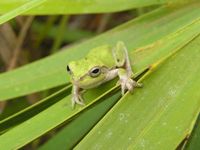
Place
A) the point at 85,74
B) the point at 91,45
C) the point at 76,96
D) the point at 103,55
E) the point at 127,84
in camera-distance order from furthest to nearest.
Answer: the point at 91,45 < the point at 103,55 < the point at 85,74 < the point at 76,96 < the point at 127,84

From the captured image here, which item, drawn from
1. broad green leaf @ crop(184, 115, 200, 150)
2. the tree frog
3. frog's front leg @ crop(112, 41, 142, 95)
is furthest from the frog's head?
broad green leaf @ crop(184, 115, 200, 150)

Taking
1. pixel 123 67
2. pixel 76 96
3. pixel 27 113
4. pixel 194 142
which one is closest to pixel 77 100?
pixel 76 96

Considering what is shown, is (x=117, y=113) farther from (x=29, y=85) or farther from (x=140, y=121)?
(x=29, y=85)

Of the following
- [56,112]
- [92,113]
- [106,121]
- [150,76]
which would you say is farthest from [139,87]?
[92,113]

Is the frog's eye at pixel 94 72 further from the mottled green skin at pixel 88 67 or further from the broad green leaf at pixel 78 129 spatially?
the broad green leaf at pixel 78 129

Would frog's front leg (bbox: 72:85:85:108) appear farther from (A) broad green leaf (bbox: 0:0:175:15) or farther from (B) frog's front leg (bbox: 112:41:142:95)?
(A) broad green leaf (bbox: 0:0:175:15)

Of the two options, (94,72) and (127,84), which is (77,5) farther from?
(127,84)
